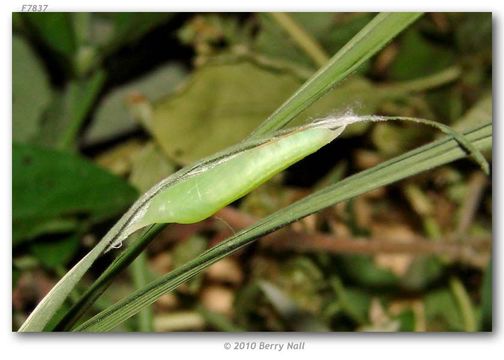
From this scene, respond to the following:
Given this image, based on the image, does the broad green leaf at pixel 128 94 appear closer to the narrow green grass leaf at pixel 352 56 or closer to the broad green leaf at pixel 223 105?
the broad green leaf at pixel 223 105

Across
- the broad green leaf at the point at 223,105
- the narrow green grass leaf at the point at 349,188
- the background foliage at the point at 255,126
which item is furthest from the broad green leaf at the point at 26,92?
the narrow green grass leaf at the point at 349,188

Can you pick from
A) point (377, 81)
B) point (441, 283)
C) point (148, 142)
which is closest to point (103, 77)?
point (148, 142)

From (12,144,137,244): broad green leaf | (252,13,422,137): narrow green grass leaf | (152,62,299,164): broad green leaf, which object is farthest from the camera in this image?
(152,62,299,164): broad green leaf

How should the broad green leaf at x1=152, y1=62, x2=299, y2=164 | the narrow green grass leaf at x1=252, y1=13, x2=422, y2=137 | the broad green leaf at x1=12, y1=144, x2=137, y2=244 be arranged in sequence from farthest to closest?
the broad green leaf at x1=152, y1=62, x2=299, y2=164 < the broad green leaf at x1=12, y1=144, x2=137, y2=244 < the narrow green grass leaf at x1=252, y1=13, x2=422, y2=137

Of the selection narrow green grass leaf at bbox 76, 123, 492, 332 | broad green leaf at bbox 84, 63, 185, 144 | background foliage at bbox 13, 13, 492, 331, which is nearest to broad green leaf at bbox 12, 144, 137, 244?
background foliage at bbox 13, 13, 492, 331

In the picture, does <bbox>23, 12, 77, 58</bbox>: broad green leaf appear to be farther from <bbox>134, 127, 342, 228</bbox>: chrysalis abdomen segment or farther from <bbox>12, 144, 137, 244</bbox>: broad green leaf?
<bbox>134, 127, 342, 228</bbox>: chrysalis abdomen segment

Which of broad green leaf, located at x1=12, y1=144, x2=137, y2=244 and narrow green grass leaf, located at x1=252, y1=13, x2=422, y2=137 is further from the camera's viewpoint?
broad green leaf, located at x1=12, y1=144, x2=137, y2=244

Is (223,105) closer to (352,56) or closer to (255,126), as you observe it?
(255,126)
